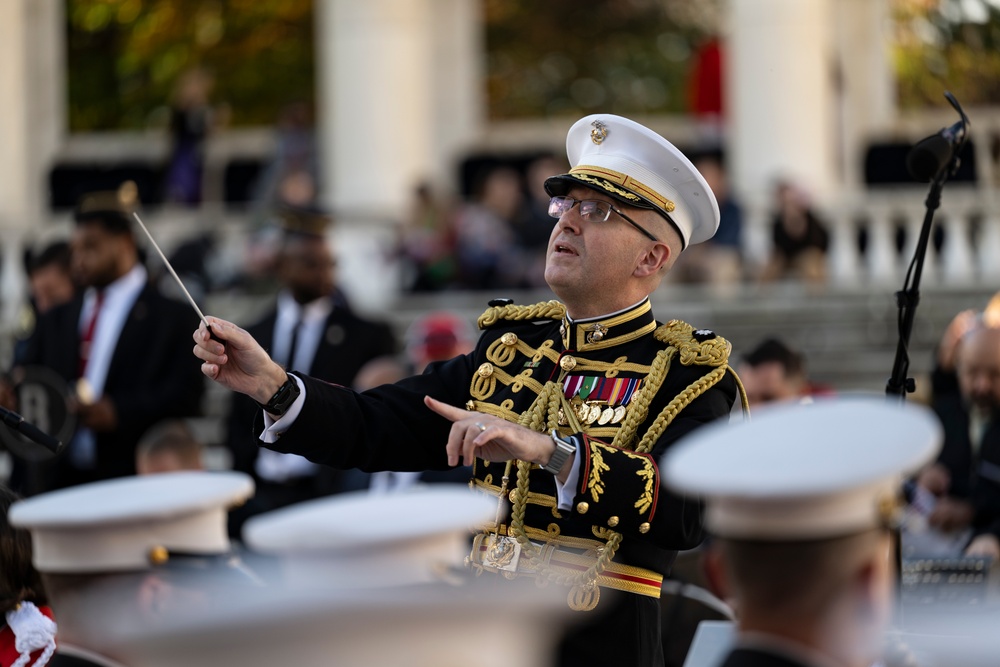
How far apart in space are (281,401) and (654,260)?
102 cm

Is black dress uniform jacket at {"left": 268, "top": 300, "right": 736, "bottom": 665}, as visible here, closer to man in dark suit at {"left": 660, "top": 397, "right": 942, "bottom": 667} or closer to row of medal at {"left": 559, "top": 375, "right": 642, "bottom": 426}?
row of medal at {"left": 559, "top": 375, "right": 642, "bottom": 426}

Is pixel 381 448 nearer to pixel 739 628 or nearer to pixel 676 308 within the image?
pixel 739 628

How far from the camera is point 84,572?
138 inches

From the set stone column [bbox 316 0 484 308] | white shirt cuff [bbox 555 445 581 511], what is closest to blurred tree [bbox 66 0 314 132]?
stone column [bbox 316 0 484 308]

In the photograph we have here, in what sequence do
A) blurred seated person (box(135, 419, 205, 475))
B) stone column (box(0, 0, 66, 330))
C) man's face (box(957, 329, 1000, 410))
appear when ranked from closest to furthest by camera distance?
blurred seated person (box(135, 419, 205, 475)) < man's face (box(957, 329, 1000, 410)) < stone column (box(0, 0, 66, 330))

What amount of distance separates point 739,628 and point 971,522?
525 centimetres

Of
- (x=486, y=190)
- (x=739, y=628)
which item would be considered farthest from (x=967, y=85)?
(x=739, y=628)

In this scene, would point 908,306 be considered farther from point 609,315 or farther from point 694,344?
point 609,315

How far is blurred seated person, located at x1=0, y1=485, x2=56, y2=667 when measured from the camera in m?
4.21

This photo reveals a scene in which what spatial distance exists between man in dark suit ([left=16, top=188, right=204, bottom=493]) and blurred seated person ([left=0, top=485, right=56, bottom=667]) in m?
4.16

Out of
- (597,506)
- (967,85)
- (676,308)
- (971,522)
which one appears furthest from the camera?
(967,85)

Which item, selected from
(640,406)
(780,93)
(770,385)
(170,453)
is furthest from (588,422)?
(780,93)

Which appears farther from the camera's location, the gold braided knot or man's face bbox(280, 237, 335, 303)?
man's face bbox(280, 237, 335, 303)

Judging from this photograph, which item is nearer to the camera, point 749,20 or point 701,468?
point 701,468
